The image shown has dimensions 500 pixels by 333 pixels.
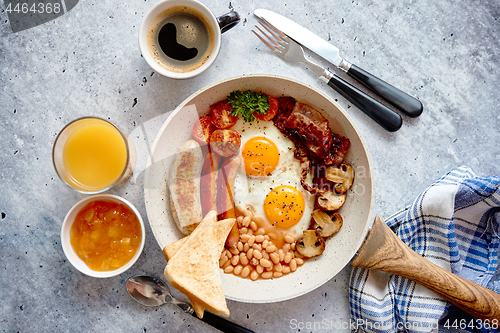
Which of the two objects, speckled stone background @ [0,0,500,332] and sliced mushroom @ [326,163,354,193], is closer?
sliced mushroom @ [326,163,354,193]

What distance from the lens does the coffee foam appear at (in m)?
1.82

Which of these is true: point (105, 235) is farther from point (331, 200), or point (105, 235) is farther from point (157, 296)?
point (331, 200)

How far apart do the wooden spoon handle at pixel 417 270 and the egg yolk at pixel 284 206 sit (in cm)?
42

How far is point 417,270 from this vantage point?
184 centimetres

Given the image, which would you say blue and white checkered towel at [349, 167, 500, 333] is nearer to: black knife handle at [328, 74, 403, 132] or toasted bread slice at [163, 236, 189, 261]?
black knife handle at [328, 74, 403, 132]

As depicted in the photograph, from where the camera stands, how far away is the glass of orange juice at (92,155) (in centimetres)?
174

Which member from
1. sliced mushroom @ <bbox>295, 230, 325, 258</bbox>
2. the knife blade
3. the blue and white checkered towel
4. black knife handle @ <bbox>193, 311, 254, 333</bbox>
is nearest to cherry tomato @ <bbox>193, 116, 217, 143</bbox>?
the knife blade

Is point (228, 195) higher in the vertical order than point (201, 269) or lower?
higher

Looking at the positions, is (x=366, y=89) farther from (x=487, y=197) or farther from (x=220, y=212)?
(x=220, y=212)

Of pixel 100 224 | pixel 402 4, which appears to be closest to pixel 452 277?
pixel 402 4

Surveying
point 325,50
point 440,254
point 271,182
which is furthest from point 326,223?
point 325,50

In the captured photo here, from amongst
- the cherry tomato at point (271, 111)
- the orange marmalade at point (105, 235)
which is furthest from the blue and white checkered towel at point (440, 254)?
the orange marmalade at point (105, 235)

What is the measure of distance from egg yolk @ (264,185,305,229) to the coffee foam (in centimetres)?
87

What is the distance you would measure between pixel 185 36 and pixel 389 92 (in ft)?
4.08
